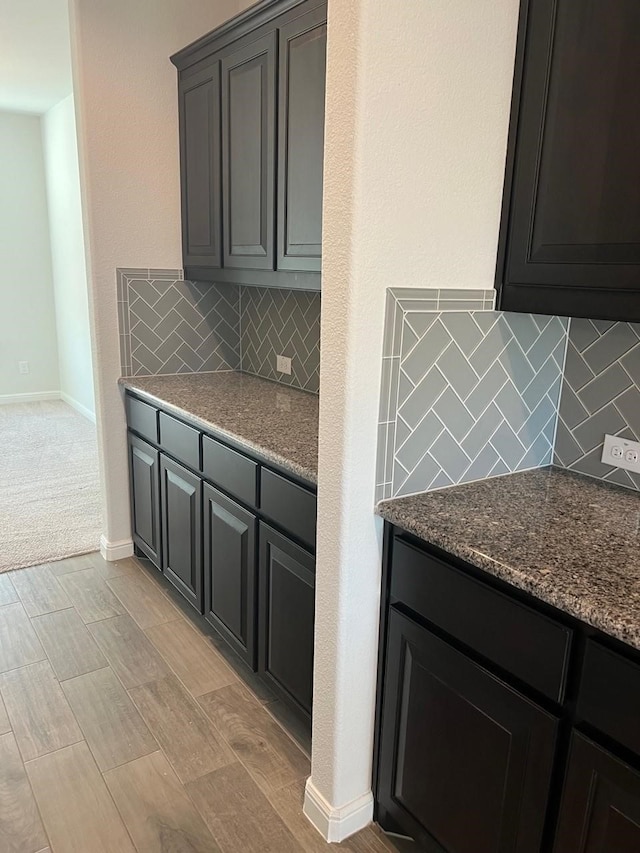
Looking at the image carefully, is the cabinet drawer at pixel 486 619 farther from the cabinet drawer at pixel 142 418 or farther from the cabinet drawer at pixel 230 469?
the cabinet drawer at pixel 142 418

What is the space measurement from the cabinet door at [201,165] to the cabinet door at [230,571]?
1.13 meters

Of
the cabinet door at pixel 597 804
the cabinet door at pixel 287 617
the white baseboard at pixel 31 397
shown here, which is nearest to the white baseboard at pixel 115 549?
the cabinet door at pixel 287 617

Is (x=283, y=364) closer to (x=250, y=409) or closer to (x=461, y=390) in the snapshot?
(x=250, y=409)

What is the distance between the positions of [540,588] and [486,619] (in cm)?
18

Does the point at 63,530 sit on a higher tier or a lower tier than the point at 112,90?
lower

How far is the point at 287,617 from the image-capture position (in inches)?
75.1

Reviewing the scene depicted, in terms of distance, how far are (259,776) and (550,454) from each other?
1265mm

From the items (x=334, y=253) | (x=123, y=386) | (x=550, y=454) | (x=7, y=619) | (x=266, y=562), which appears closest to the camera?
(x=334, y=253)

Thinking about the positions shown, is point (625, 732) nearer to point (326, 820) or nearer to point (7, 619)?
point (326, 820)

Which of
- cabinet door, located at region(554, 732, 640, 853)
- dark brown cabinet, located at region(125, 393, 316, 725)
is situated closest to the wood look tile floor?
dark brown cabinet, located at region(125, 393, 316, 725)

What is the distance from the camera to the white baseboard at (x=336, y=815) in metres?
1.64

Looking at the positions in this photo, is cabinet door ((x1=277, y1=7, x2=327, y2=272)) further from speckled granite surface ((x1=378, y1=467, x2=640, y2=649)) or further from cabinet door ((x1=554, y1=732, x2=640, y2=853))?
cabinet door ((x1=554, y1=732, x2=640, y2=853))

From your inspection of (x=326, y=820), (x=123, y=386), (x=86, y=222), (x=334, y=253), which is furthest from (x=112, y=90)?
(x=326, y=820)

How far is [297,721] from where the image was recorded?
2016mm
